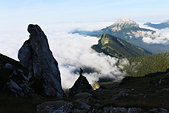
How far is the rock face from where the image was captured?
47.8m

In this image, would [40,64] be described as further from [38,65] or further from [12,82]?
[12,82]

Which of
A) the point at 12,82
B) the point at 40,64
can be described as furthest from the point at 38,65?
the point at 12,82

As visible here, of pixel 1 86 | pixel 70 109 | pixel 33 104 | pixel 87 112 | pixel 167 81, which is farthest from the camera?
pixel 167 81

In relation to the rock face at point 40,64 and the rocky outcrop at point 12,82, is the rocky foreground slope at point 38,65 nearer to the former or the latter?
the rock face at point 40,64

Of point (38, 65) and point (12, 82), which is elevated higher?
point (38, 65)

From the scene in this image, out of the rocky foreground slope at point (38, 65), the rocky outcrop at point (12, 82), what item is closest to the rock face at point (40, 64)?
the rocky foreground slope at point (38, 65)

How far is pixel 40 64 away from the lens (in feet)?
168

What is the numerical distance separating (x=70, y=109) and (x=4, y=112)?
7.32 meters

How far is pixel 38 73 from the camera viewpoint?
49.3m

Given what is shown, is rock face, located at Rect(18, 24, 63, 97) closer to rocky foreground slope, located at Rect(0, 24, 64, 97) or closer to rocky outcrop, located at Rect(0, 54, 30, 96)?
rocky foreground slope, located at Rect(0, 24, 64, 97)

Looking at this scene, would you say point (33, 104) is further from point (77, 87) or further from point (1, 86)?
point (77, 87)

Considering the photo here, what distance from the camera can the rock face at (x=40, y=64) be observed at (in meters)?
47.8

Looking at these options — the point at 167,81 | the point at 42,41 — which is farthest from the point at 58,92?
the point at 167,81

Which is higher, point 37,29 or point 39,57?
point 37,29
